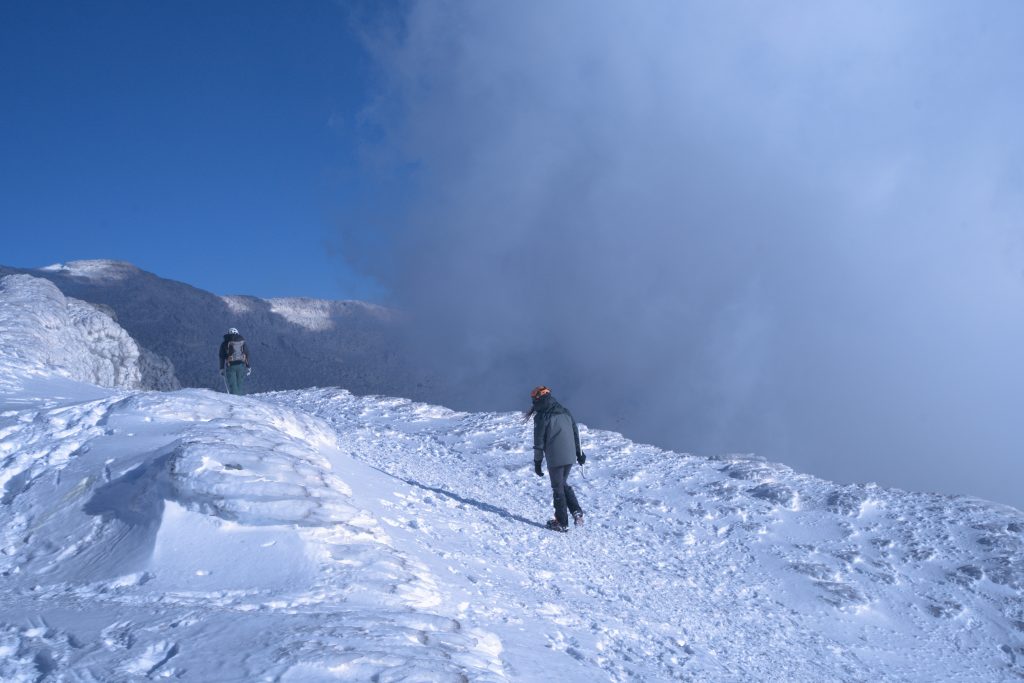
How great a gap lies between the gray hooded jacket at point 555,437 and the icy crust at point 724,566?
1044 mm

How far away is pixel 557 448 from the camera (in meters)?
9.34

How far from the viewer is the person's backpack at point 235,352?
15.0 m

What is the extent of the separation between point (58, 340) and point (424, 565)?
13403 mm

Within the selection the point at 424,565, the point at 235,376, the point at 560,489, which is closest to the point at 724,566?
the point at 560,489

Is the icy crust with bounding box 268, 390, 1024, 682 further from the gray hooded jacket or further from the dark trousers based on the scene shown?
the gray hooded jacket

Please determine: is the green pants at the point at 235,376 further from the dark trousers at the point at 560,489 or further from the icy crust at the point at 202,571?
the dark trousers at the point at 560,489

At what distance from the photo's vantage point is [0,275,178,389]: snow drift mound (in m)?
12.8

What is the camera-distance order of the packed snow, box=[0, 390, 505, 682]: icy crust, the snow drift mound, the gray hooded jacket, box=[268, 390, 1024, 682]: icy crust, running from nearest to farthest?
box=[0, 390, 505, 682]: icy crust < the packed snow < box=[268, 390, 1024, 682]: icy crust < the gray hooded jacket < the snow drift mound

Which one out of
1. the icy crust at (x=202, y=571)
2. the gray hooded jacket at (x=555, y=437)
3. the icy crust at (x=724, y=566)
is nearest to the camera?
the icy crust at (x=202, y=571)

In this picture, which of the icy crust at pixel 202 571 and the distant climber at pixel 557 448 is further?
the distant climber at pixel 557 448

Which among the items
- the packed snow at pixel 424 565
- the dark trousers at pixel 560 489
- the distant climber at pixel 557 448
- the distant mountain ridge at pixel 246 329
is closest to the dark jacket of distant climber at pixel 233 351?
the packed snow at pixel 424 565

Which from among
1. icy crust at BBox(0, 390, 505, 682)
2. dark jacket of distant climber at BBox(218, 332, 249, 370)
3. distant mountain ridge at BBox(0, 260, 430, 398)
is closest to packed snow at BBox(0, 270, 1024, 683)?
icy crust at BBox(0, 390, 505, 682)

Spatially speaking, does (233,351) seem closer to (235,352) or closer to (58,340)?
(235,352)

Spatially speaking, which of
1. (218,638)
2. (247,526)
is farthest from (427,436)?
(218,638)
